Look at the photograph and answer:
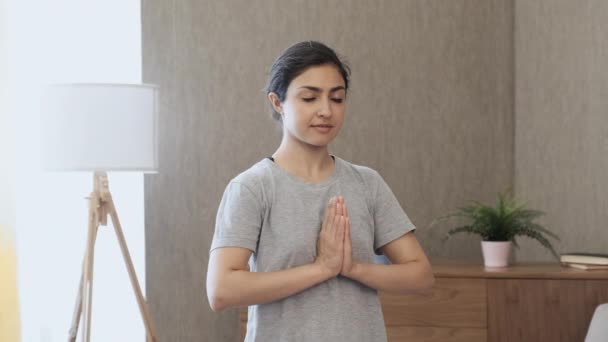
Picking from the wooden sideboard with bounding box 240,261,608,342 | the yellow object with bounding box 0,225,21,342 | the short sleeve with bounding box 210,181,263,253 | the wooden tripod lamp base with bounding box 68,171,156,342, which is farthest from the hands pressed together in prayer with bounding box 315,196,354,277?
the yellow object with bounding box 0,225,21,342

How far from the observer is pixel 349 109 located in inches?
139

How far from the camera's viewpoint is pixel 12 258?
332cm

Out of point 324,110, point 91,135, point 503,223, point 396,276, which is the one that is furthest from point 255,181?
point 503,223

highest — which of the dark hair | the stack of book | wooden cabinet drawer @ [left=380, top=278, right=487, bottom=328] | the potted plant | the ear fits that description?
the dark hair

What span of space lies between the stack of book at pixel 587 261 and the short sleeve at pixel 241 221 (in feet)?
5.91

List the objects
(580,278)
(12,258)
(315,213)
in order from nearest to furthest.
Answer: (315,213) < (580,278) < (12,258)

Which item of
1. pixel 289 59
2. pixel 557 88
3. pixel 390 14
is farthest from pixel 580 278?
pixel 289 59

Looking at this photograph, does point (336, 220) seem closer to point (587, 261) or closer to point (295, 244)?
point (295, 244)

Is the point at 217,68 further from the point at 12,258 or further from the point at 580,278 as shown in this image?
the point at 580,278

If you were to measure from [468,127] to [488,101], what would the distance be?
15cm

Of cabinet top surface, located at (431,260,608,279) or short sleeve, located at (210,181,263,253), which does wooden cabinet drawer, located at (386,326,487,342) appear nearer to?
cabinet top surface, located at (431,260,608,279)

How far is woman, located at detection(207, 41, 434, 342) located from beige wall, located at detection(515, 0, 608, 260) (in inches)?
74.1

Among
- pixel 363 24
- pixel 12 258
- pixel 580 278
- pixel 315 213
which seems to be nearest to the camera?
pixel 315 213

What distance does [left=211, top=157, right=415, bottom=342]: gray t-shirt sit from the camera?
146cm
